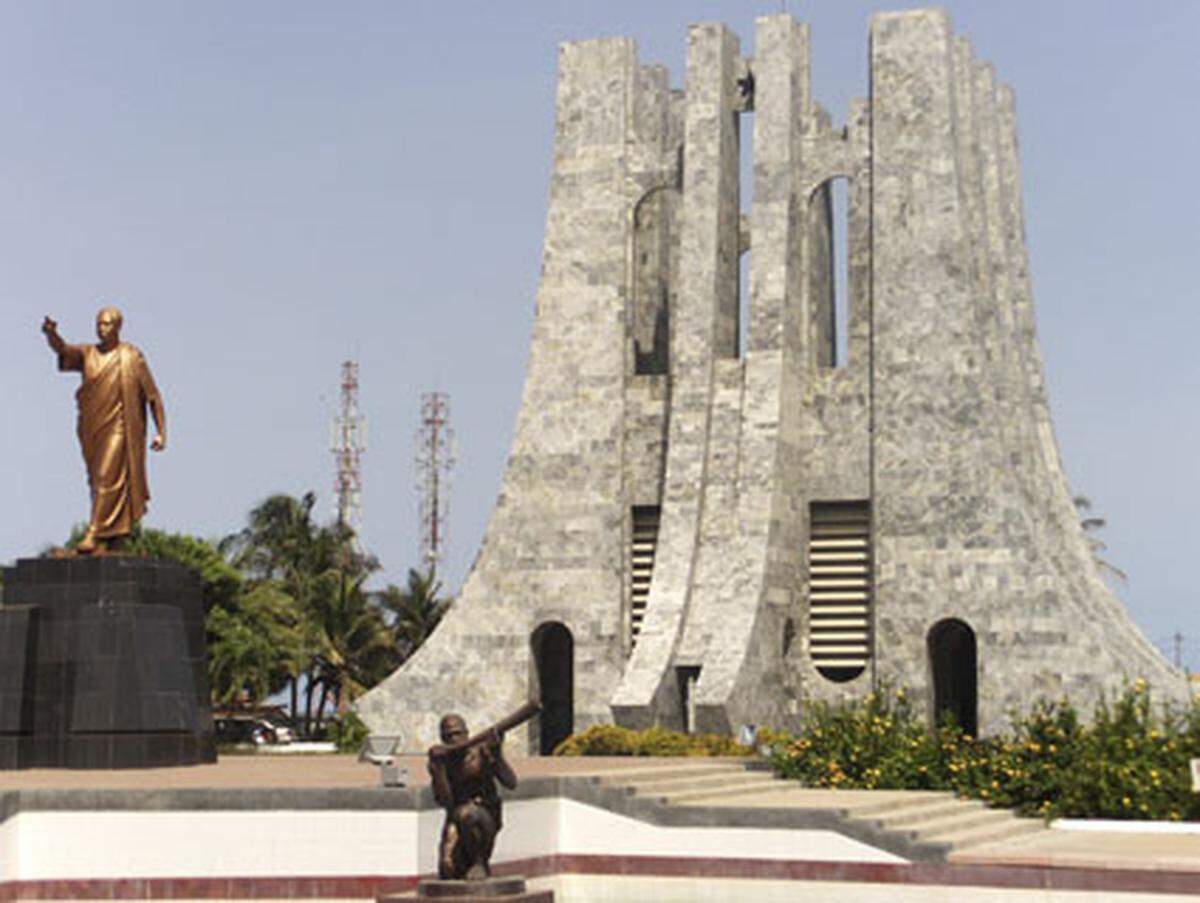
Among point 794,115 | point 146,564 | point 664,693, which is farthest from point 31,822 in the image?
point 794,115

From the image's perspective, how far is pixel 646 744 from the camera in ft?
101

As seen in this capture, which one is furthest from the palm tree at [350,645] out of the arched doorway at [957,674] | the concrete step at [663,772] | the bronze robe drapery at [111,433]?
the bronze robe drapery at [111,433]

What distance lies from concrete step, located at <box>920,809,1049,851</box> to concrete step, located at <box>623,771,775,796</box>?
3032 mm

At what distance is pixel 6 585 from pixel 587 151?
18463mm

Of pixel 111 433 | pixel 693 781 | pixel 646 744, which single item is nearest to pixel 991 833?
pixel 693 781

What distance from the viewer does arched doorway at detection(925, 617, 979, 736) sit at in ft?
125

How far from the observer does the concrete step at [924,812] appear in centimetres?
2058

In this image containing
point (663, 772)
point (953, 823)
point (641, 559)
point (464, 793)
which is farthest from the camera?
point (641, 559)

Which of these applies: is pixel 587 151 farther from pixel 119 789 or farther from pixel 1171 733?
pixel 119 789

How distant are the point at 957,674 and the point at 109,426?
19.8 metres

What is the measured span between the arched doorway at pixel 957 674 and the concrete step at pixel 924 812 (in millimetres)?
14175

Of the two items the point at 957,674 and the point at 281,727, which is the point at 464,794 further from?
the point at 281,727

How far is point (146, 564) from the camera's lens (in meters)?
24.1

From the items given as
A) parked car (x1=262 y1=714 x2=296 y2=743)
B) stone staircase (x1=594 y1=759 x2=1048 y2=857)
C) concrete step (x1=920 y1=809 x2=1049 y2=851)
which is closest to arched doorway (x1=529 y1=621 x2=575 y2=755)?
parked car (x1=262 y1=714 x2=296 y2=743)
